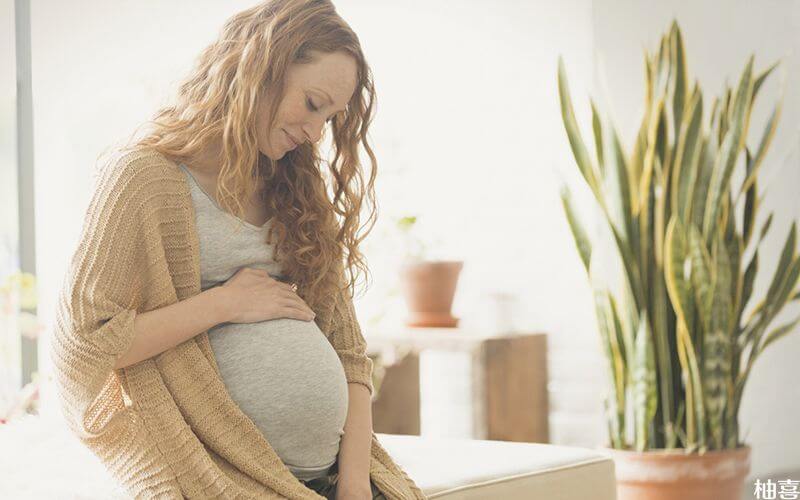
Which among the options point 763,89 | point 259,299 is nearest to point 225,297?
point 259,299

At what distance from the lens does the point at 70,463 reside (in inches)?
73.0

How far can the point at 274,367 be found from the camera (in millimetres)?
1479

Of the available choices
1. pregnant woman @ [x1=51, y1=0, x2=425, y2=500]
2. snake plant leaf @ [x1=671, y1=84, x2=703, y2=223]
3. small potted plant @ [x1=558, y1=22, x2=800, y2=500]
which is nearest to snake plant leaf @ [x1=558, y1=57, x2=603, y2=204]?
small potted plant @ [x1=558, y1=22, x2=800, y2=500]

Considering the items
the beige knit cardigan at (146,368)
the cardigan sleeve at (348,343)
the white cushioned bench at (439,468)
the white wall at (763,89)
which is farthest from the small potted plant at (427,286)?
the beige knit cardigan at (146,368)

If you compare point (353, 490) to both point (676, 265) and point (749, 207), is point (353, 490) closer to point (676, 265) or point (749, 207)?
point (676, 265)

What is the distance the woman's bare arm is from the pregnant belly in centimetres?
6

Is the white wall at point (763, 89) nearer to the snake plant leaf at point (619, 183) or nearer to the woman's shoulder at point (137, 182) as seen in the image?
the snake plant leaf at point (619, 183)

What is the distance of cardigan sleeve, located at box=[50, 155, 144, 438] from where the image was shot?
1.33 meters

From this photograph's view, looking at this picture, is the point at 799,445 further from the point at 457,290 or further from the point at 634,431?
the point at 457,290

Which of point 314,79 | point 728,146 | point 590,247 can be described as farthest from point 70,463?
point 728,146

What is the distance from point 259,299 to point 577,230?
169cm

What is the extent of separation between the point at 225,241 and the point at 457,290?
228 centimetres

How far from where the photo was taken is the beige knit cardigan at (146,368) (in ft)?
4.40

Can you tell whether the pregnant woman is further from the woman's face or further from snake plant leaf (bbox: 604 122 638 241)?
snake plant leaf (bbox: 604 122 638 241)
